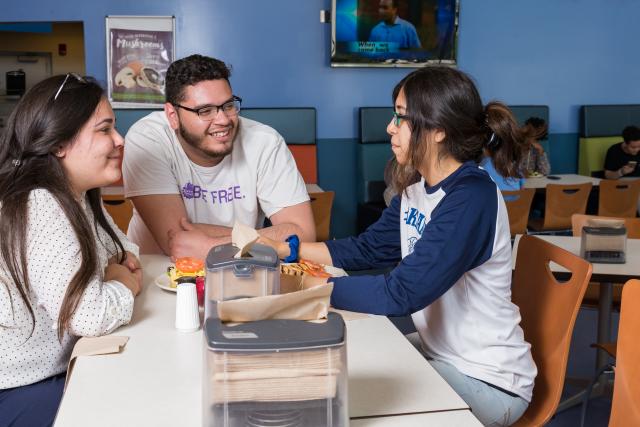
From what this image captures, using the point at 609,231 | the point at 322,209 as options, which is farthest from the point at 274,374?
the point at 322,209

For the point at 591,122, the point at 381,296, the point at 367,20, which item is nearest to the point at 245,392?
the point at 381,296

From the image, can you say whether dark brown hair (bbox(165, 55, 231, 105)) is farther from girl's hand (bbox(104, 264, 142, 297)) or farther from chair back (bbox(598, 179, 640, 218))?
chair back (bbox(598, 179, 640, 218))

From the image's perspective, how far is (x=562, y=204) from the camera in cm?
570

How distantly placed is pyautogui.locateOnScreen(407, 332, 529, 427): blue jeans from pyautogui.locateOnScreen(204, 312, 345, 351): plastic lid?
0.76m

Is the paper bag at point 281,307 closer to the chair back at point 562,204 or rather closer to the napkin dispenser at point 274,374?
the napkin dispenser at point 274,374

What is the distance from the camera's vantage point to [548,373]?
208cm

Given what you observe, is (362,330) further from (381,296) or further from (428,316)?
(428,316)

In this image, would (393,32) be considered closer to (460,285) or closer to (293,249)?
(293,249)

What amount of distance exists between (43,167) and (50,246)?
261 millimetres

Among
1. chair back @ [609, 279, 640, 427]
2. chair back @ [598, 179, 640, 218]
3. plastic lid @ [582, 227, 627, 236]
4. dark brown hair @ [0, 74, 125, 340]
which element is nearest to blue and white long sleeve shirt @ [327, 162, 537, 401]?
chair back @ [609, 279, 640, 427]

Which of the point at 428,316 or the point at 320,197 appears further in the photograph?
the point at 320,197

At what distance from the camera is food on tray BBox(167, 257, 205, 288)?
6.94 feet

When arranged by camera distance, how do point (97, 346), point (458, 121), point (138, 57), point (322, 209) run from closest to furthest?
point (97, 346) < point (458, 121) < point (322, 209) < point (138, 57)

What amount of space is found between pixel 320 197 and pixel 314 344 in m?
3.92
